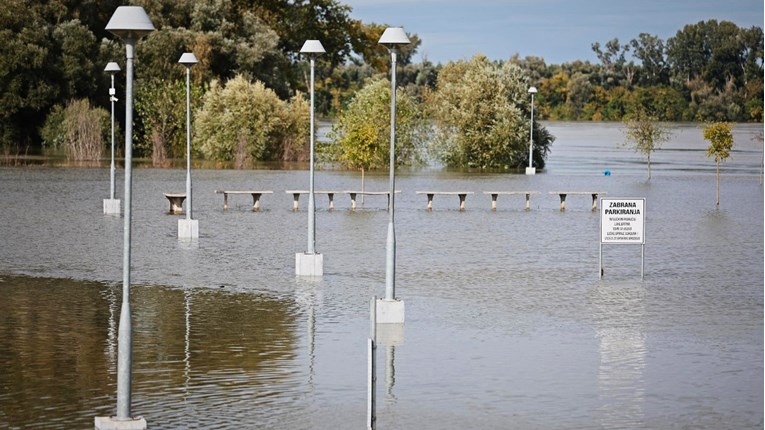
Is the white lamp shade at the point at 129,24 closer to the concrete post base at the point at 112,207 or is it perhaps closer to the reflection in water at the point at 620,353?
the reflection in water at the point at 620,353

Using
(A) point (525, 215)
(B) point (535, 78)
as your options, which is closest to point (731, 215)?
(A) point (525, 215)

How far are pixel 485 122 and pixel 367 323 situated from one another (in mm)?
57419

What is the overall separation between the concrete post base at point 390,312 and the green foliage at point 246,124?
55.3 m

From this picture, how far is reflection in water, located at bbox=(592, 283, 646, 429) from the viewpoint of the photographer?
41.1 feet

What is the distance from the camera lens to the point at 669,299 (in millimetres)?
20453

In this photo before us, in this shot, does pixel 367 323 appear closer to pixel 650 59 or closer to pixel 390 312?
pixel 390 312

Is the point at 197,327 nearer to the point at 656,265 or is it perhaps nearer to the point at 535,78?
the point at 656,265

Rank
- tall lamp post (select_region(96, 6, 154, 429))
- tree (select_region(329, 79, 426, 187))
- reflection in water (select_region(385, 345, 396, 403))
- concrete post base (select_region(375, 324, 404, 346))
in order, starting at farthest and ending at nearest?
tree (select_region(329, 79, 426, 187)), concrete post base (select_region(375, 324, 404, 346)), reflection in water (select_region(385, 345, 396, 403)), tall lamp post (select_region(96, 6, 154, 429))

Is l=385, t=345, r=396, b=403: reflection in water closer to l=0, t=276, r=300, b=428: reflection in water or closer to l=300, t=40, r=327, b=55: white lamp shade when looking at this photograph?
l=0, t=276, r=300, b=428: reflection in water

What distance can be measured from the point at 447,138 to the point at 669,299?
55705 mm

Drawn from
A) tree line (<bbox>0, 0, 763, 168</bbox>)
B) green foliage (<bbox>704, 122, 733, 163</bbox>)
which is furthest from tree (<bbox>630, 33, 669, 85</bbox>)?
green foliage (<bbox>704, 122, 733, 163</bbox>)

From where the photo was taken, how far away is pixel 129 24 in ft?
37.2

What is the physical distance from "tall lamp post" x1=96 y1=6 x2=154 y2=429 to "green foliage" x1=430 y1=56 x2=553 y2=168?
62167 millimetres

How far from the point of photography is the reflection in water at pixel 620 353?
12516mm
